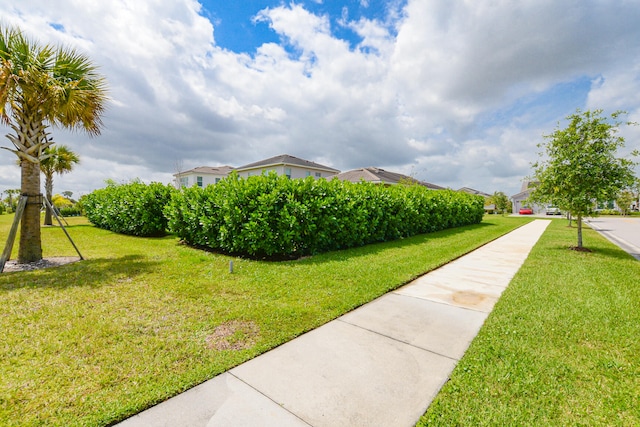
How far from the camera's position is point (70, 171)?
68.1 feet

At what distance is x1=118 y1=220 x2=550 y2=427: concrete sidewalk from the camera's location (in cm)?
Answer: 215

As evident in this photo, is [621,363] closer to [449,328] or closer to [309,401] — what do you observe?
[449,328]

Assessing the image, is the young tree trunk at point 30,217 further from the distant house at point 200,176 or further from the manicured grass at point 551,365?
the distant house at point 200,176

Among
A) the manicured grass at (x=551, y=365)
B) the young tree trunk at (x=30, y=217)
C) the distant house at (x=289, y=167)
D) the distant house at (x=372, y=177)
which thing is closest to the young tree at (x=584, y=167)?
the manicured grass at (x=551, y=365)

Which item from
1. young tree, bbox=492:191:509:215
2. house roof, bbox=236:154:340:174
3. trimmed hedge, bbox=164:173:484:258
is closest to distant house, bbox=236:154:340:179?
house roof, bbox=236:154:340:174

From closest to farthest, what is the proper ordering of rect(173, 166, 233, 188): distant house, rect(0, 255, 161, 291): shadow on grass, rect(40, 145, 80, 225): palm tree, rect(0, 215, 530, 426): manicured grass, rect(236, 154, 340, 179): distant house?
rect(0, 215, 530, 426): manicured grass, rect(0, 255, 161, 291): shadow on grass, rect(40, 145, 80, 225): palm tree, rect(236, 154, 340, 179): distant house, rect(173, 166, 233, 188): distant house

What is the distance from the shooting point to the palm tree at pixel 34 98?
20.5 ft

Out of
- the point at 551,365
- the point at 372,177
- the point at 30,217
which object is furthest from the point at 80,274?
the point at 372,177

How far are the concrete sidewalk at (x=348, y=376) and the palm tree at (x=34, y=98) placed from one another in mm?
7564

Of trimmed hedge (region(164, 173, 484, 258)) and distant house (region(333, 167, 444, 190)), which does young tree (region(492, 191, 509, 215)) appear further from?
trimmed hedge (region(164, 173, 484, 258))

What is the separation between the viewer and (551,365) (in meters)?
2.79

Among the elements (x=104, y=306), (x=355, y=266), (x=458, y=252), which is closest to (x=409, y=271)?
(x=355, y=266)

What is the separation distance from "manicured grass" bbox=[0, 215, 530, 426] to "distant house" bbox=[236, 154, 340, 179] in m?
24.8

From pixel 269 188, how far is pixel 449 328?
17.7 feet
